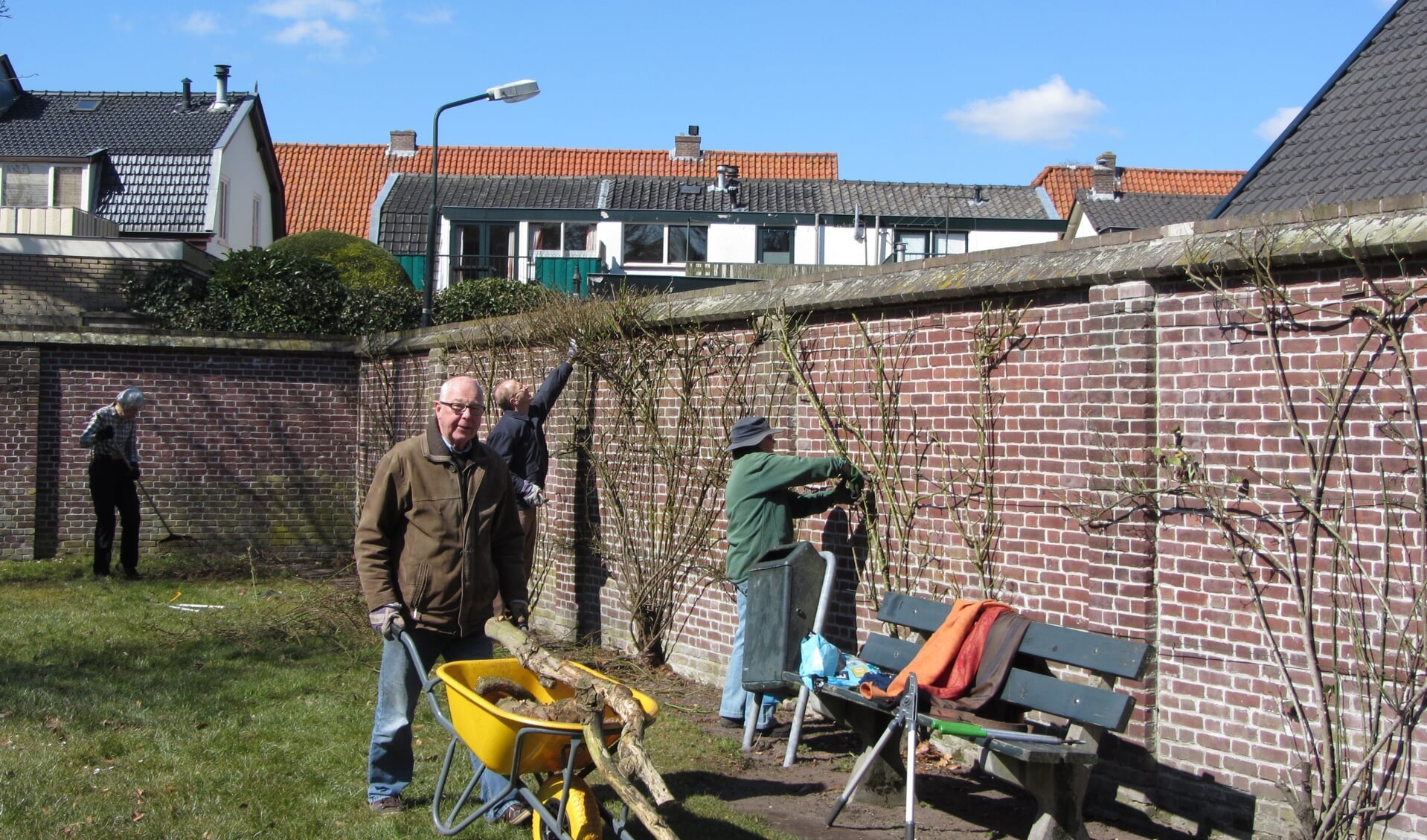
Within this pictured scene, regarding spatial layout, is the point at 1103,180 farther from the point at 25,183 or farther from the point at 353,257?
the point at 25,183

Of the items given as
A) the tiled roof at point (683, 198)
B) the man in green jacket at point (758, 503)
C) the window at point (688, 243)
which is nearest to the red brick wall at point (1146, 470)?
the man in green jacket at point (758, 503)

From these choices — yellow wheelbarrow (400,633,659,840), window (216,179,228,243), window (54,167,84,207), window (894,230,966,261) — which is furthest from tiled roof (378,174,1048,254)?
yellow wheelbarrow (400,633,659,840)

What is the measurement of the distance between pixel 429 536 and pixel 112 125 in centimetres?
3040

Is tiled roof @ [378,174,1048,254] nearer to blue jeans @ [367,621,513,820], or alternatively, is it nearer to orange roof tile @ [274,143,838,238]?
orange roof tile @ [274,143,838,238]

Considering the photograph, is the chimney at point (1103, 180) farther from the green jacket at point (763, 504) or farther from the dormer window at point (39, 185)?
the green jacket at point (763, 504)

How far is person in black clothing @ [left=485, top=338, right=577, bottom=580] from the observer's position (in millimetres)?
8594

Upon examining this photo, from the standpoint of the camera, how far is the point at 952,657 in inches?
211

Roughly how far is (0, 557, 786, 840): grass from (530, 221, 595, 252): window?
25.1 metres

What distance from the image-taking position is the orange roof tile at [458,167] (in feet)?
141

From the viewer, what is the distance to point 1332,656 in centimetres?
483

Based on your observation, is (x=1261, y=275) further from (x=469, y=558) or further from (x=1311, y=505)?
(x=469, y=558)

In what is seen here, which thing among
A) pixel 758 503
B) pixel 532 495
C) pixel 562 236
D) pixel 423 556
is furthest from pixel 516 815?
pixel 562 236

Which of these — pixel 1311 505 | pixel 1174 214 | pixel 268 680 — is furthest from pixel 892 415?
pixel 1174 214

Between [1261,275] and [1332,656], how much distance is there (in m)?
1.52
